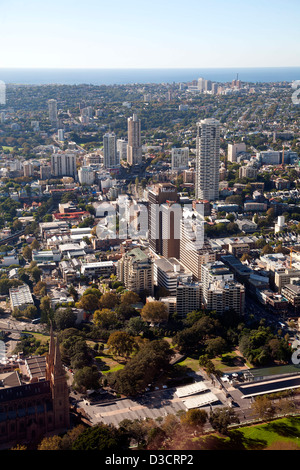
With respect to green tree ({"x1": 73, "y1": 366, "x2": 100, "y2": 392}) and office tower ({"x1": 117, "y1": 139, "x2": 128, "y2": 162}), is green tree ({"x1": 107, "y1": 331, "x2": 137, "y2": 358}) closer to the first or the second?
green tree ({"x1": 73, "y1": 366, "x2": 100, "y2": 392})

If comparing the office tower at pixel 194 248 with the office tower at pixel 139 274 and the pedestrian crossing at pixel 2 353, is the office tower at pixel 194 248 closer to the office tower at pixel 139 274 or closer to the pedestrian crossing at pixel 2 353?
the office tower at pixel 139 274

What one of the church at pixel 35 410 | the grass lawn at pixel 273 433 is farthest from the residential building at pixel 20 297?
the grass lawn at pixel 273 433

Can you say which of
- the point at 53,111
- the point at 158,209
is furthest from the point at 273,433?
the point at 53,111

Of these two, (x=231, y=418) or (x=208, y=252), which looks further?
(x=208, y=252)

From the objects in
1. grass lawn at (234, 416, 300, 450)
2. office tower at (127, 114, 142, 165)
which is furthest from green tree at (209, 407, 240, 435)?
office tower at (127, 114, 142, 165)

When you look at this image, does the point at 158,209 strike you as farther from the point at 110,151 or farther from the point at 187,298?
the point at 110,151

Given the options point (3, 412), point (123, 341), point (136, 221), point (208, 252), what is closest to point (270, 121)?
point (136, 221)
